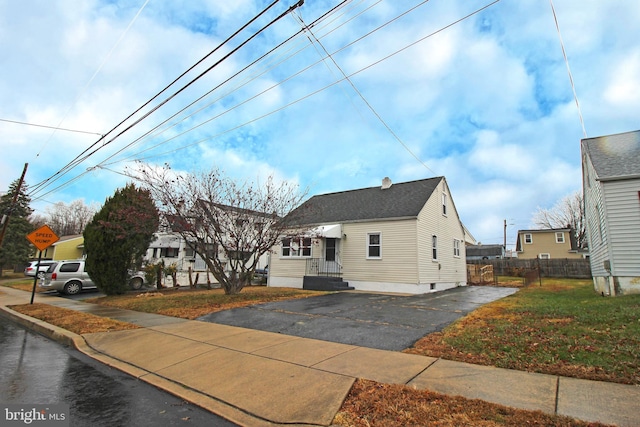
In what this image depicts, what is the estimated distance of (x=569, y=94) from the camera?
363 inches

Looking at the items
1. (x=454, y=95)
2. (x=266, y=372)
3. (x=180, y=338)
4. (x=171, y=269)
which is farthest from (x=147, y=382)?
(x=171, y=269)

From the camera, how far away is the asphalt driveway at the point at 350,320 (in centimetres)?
648

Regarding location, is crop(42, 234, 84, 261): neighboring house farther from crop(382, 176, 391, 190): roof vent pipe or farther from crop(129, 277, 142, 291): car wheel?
crop(382, 176, 391, 190): roof vent pipe

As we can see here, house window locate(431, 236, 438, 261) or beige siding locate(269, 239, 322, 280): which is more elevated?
house window locate(431, 236, 438, 261)

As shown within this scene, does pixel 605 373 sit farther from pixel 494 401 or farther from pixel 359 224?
pixel 359 224

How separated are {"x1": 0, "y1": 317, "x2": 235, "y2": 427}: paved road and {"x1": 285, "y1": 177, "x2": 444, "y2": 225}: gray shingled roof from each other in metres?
10.6

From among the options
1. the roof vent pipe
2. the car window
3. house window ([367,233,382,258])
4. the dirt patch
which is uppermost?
the roof vent pipe

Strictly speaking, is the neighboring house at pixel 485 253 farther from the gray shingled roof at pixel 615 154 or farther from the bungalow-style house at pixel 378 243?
the gray shingled roof at pixel 615 154

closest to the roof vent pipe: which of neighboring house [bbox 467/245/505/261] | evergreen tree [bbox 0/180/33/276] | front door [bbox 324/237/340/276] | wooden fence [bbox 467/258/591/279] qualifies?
front door [bbox 324/237/340/276]

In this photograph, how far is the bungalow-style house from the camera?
1606 cm

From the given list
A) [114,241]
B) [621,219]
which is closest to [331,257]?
[114,241]

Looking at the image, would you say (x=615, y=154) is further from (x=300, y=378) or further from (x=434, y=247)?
(x=300, y=378)
